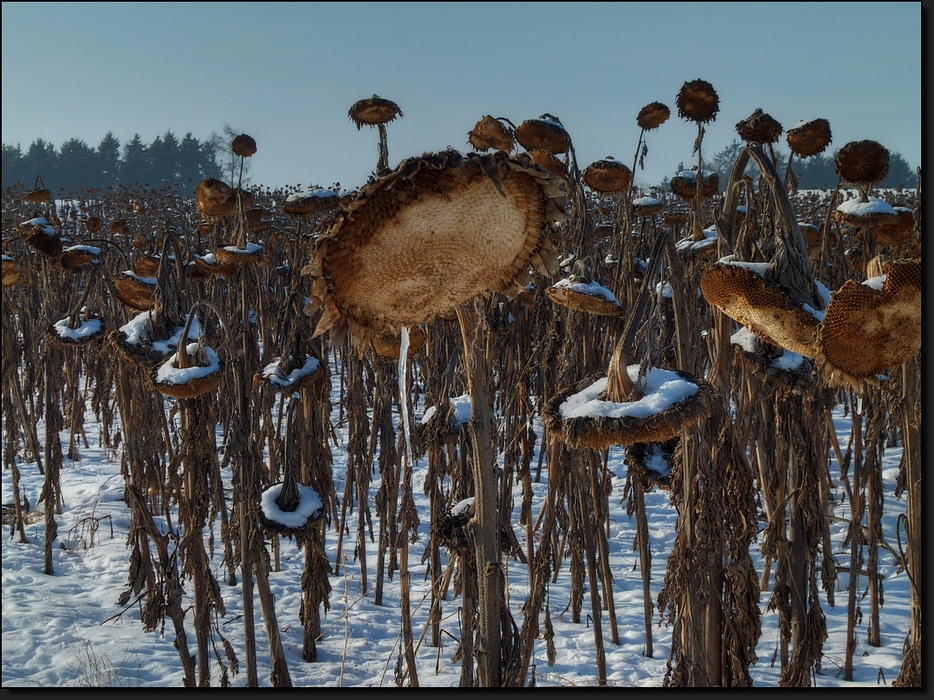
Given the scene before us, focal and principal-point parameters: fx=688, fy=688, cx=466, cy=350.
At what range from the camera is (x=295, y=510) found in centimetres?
287

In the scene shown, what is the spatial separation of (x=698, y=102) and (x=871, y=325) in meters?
2.09

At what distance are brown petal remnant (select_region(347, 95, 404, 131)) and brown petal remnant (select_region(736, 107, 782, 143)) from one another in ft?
4.49

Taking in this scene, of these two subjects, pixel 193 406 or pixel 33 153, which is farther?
pixel 33 153

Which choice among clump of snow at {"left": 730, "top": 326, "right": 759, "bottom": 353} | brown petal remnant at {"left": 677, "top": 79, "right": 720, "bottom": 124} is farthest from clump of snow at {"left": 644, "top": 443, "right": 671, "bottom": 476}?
brown petal remnant at {"left": 677, "top": 79, "right": 720, "bottom": 124}

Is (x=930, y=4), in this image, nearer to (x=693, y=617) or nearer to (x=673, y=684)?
(x=693, y=617)

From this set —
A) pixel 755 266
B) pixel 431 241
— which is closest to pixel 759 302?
pixel 755 266

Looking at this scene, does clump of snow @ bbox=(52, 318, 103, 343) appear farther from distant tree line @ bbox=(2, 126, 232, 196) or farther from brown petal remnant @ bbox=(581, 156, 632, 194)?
distant tree line @ bbox=(2, 126, 232, 196)

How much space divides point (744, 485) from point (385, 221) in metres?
1.21

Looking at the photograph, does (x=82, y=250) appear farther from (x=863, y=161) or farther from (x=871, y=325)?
(x=871, y=325)

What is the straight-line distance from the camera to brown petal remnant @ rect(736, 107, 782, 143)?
2.04 m

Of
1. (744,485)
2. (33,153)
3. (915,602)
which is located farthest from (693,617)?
(33,153)

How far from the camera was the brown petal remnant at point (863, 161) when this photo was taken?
1.98m

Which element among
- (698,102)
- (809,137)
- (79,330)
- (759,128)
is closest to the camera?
(759,128)

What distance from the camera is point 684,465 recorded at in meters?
1.62
